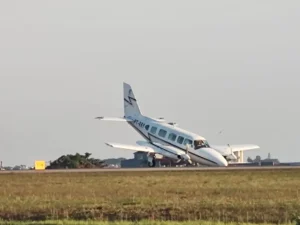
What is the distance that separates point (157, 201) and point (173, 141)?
1896 inches

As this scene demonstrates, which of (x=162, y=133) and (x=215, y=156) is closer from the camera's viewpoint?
(x=215, y=156)

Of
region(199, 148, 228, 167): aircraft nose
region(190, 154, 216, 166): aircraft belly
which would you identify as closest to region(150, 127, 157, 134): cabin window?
region(190, 154, 216, 166): aircraft belly

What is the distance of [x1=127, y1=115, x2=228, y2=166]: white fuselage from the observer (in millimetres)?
78812

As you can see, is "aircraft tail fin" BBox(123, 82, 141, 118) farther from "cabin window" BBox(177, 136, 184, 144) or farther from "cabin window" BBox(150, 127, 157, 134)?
"cabin window" BBox(177, 136, 184, 144)

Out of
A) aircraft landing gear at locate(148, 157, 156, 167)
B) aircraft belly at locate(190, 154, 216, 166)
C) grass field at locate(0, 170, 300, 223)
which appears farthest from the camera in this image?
aircraft landing gear at locate(148, 157, 156, 167)

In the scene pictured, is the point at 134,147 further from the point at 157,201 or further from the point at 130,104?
the point at 157,201

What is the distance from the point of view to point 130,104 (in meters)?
94.7

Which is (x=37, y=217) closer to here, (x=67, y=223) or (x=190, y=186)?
(x=67, y=223)

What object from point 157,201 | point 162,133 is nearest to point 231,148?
point 162,133

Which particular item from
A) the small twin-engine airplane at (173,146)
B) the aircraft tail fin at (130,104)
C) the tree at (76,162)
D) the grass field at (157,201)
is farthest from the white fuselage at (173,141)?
the grass field at (157,201)

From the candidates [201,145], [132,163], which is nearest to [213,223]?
[201,145]

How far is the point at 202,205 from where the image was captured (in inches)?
1298

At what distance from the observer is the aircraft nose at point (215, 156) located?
7738 centimetres

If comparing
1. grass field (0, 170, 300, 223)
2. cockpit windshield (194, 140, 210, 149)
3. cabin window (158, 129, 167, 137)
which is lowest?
grass field (0, 170, 300, 223)
